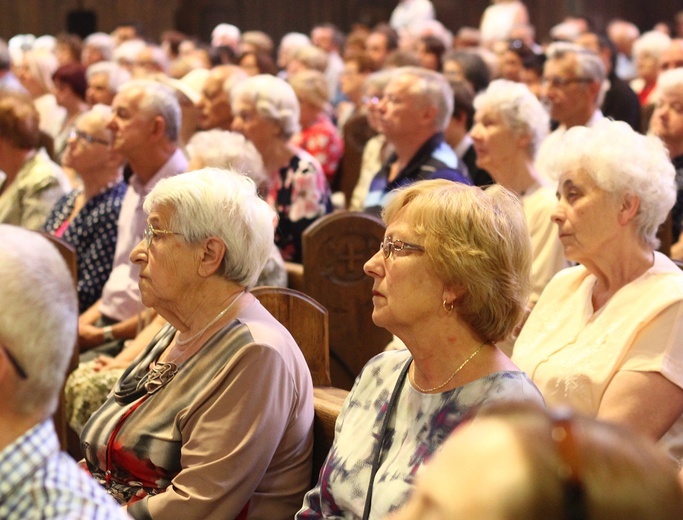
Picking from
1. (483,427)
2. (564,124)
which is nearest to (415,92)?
(564,124)

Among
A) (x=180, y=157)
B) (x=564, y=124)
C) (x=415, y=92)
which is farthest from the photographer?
(x=564, y=124)

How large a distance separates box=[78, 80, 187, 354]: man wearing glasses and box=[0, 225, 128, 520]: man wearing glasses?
2.36 metres

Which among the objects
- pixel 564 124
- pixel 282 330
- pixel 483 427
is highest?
pixel 483 427

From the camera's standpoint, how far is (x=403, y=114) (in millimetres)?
4914

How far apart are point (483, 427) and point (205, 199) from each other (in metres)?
1.55

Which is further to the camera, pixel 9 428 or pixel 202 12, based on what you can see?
pixel 202 12

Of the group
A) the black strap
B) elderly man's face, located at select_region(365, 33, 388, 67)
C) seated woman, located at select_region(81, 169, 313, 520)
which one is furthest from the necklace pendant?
elderly man's face, located at select_region(365, 33, 388, 67)

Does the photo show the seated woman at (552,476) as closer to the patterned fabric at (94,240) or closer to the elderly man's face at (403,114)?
the patterned fabric at (94,240)

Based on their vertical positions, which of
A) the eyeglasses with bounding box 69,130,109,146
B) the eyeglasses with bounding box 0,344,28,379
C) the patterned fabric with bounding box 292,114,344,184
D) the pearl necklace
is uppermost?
the eyeglasses with bounding box 0,344,28,379

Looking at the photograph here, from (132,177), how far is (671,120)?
8.23 ft

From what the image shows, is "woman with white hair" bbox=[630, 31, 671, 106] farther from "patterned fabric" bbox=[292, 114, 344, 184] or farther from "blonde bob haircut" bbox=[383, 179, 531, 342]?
"blonde bob haircut" bbox=[383, 179, 531, 342]

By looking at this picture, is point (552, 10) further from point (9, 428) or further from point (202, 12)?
point (9, 428)

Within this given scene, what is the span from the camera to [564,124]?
555cm

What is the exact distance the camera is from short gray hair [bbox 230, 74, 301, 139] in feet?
17.0
